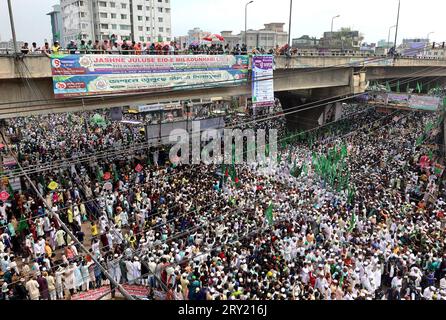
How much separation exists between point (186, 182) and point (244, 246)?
5.31 m

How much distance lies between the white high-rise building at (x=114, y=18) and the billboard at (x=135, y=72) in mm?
37794

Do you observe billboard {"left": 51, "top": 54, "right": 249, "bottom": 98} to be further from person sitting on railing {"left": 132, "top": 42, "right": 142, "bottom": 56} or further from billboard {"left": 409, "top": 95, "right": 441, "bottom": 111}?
billboard {"left": 409, "top": 95, "right": 441, "bottom": 111}

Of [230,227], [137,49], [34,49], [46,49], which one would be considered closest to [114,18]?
[137,49]

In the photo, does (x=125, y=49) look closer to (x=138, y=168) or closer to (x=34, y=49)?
(x=34, y=49)

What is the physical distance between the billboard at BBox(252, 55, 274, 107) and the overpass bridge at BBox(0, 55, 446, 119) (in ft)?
2.25

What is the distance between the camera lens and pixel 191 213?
1147 centimetres

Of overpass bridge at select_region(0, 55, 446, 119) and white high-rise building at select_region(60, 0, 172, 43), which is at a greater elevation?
white high-rise building at select_region(60, 0, 172, 43)

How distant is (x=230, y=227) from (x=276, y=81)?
1010 cm

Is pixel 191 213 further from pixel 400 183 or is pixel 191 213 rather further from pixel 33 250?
pixel 400 183

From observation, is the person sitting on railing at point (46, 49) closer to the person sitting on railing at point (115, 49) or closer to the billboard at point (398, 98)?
the person sitting on railing at point (115, 49)

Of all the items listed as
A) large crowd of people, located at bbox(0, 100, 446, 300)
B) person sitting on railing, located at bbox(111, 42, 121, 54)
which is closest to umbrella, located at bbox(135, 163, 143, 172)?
large crowd of people, located at bbox(0, 100, 446, 300)

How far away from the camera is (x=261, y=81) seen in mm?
16406

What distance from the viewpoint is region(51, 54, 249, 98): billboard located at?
1130 cm
